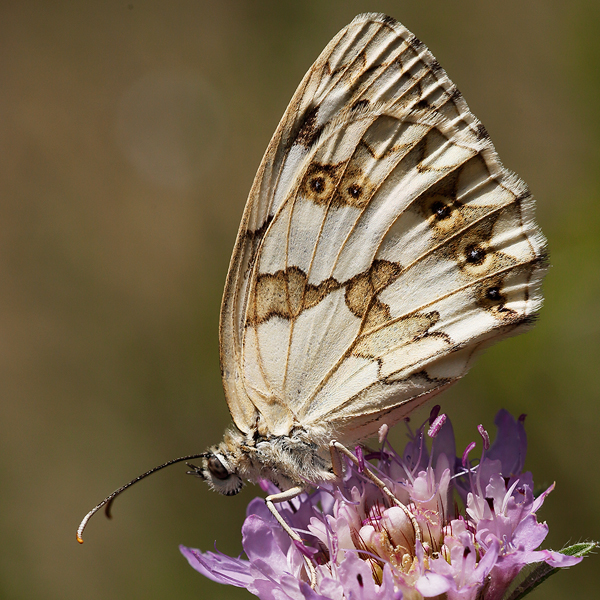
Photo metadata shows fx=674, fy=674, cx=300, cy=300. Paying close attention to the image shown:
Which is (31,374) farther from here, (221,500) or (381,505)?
(381,505)

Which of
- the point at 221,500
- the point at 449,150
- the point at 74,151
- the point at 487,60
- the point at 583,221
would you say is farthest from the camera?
the point at 74,151

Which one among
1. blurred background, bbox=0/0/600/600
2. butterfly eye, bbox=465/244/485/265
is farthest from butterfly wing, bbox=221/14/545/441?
blurred background, bbox=0/0/600/600

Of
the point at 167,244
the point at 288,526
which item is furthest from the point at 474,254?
the point at 167,244

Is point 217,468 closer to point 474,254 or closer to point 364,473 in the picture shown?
point 364,473

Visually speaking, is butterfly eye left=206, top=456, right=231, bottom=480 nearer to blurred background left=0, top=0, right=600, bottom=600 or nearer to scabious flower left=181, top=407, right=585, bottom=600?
scabious flower left=181, top=407, right=585, bottom=600

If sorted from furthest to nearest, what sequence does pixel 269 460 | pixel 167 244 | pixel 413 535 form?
1. pixel 167 244
2. pixel 269 460
3. pixel 413 535

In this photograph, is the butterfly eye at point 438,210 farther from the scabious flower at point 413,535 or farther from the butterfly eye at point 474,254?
the scabious flower at point 413,535

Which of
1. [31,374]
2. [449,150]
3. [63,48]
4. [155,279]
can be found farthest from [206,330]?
[63,48]

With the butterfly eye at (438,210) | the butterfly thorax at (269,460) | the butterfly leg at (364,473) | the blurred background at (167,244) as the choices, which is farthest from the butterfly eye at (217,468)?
the blurred background at (167,244)

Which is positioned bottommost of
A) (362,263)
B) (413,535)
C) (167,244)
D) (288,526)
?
(413,535)
